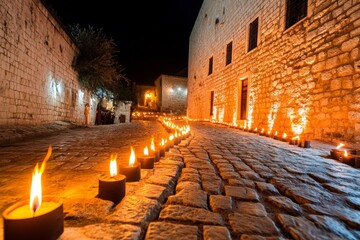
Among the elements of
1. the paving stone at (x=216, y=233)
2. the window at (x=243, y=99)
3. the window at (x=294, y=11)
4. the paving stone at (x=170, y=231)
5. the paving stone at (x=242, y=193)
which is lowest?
the paving stone at (x=170, y=231)

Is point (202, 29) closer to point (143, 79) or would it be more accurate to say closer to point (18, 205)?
point (18, 205)

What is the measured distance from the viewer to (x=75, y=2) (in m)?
13.9

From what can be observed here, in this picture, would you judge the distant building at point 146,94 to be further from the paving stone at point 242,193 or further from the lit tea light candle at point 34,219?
the lit tea light candle at point 34,219

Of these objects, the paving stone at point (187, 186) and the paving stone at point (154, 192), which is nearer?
the paving stone at point (154, 192)

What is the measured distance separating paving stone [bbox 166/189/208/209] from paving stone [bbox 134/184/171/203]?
0.08 metres

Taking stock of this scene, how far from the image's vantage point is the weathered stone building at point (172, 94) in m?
34.2

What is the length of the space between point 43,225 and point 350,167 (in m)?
4.17

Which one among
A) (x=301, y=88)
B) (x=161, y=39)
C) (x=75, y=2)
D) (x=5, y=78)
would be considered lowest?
(x=5, y=78)

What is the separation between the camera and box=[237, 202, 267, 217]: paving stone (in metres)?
1.65

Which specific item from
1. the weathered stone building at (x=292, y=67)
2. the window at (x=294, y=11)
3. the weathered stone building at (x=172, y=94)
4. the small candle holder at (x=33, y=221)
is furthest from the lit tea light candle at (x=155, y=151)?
the weathered stone building at (x=172, y=94)

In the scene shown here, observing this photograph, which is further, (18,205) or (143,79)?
(143,79)

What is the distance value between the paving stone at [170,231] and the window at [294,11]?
814cm

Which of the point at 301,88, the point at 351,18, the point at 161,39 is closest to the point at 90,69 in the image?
the point at 301,88

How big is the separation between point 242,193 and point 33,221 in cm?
177
